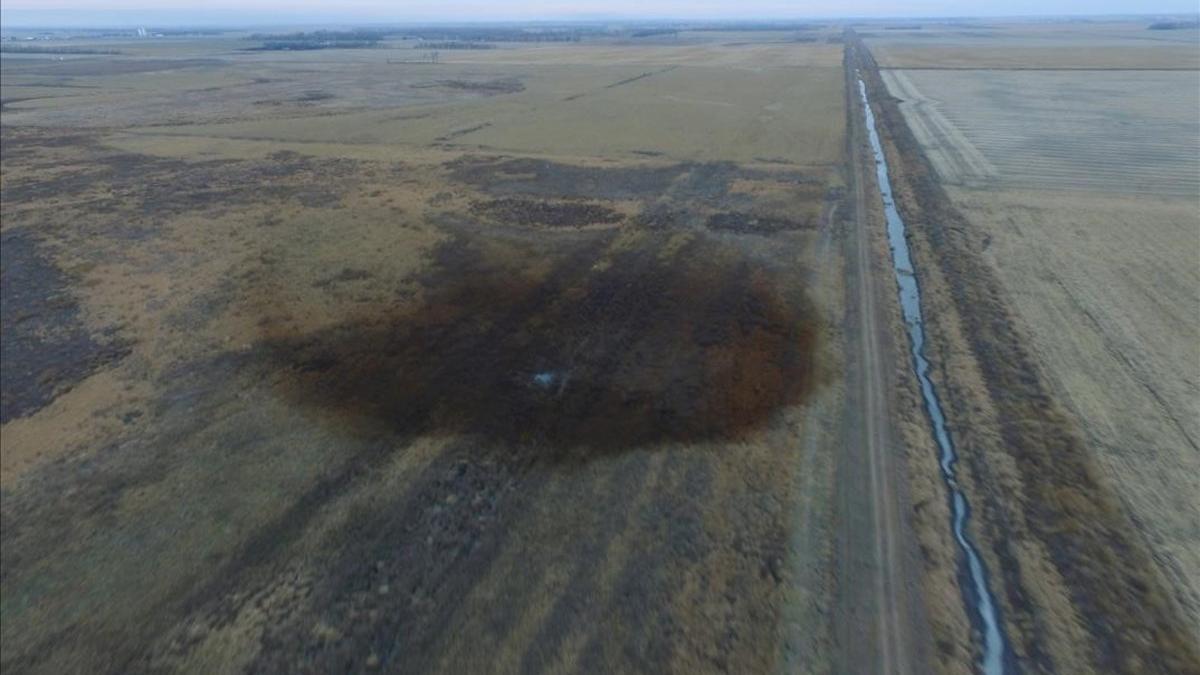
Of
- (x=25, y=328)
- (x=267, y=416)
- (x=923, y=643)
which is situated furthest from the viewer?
(x=25, y=328)

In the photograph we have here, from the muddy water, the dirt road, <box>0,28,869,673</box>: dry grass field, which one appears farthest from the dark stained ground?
the muddy water

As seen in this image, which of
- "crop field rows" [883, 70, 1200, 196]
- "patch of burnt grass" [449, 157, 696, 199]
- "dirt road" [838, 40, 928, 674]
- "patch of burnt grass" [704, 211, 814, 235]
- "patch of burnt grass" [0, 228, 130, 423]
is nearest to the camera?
"dirt road" [838, 40, 928, 674]

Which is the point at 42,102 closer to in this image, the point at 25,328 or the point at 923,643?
the point at 25,328

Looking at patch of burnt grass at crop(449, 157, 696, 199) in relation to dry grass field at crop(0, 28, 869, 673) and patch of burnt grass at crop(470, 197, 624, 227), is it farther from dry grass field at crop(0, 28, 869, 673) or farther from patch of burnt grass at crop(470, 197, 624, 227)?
patch of burnt grass at crop(470, 197, 624, 227)

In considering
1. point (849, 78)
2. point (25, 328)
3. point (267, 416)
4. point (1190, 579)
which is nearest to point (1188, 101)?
point (849, 78)

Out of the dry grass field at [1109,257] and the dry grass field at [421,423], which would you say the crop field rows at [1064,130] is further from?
the dry grass field at [421,423]

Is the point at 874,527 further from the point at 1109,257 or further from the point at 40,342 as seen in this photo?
the point at 40,342

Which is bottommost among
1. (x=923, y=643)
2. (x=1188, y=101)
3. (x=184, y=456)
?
(x=923, y=643)
